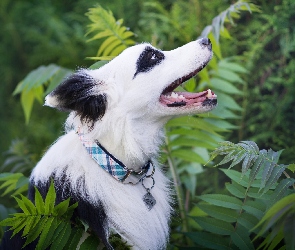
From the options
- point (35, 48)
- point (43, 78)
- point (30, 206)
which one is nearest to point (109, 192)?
point (30, 206)

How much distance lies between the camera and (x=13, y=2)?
5504 mm

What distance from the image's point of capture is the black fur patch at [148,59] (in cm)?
208

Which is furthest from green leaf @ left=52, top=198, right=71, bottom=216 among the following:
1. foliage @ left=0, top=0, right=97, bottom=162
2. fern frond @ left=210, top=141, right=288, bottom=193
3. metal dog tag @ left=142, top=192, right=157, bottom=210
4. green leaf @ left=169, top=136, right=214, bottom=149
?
foliage @ left=0, top=0, right=97, bottom=162

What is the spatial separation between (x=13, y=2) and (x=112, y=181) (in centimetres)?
401

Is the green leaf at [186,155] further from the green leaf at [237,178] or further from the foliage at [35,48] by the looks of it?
the foliage at [35,48]

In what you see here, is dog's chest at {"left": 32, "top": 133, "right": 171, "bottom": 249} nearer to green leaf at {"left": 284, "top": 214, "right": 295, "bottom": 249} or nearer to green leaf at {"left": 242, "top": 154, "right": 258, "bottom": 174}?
green leaf at {"left": 242, "top": 154, "right": 258, "bottom": 174}

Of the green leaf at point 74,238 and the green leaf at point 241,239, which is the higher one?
the green leaf at point 74,238

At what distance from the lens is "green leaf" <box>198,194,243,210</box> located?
2160 mm

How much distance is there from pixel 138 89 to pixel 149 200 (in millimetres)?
463

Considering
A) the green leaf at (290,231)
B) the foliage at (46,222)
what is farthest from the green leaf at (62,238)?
the green leaf at (290,231)

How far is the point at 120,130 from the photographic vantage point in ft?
6.73

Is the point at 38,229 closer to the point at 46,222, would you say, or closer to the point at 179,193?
the point at 46,222

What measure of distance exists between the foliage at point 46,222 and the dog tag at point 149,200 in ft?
0.94

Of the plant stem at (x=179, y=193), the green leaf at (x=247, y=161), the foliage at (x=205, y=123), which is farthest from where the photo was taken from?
the plant stem at (x=179, y=193)
